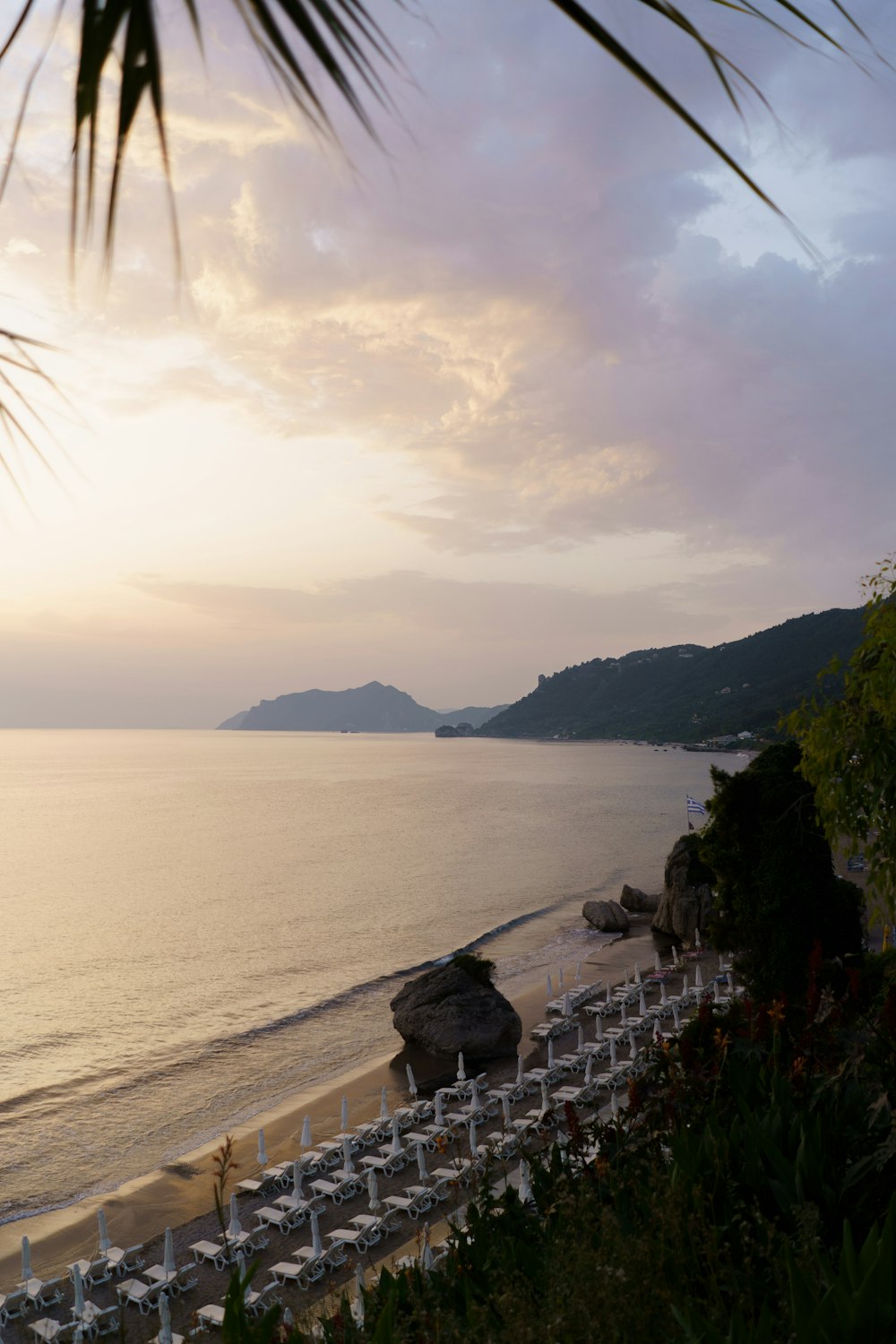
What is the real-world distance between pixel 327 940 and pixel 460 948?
6.42 m

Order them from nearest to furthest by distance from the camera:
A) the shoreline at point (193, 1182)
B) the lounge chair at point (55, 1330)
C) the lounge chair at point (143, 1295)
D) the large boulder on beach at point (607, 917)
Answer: the lounge chair at point (55, 1330), the lounge chair at point (143, 1295), the shoreline at point (193, 1182), the large boulder on beach at point (607, 917)

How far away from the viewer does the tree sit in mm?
17562

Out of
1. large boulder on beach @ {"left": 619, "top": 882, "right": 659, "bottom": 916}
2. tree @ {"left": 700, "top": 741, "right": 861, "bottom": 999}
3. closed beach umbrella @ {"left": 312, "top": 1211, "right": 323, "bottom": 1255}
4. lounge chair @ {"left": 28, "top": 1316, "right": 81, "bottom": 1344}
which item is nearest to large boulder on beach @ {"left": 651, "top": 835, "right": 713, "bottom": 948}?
large boulder on beach @ {"left": 619, "top": 882, "right": 659, "bottom": 916}

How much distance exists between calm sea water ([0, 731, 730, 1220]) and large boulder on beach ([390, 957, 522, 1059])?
233 cm

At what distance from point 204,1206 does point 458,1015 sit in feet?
30.3

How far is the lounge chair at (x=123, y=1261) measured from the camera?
14.8 m

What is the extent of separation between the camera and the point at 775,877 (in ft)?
58.3

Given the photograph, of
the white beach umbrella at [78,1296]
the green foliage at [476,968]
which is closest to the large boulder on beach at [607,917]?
the green foliage at [476,968]

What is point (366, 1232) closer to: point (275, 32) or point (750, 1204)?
point (750, 1204)

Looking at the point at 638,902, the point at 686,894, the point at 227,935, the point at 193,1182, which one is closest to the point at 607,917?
the point at 638,902

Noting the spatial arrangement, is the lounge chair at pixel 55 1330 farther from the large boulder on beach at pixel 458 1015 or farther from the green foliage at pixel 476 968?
the green foliage at pixel 476 968

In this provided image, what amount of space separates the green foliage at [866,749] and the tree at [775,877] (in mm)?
8279

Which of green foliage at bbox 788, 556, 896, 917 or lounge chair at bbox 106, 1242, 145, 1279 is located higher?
green foliage at bbox 788, 556, 896, 917

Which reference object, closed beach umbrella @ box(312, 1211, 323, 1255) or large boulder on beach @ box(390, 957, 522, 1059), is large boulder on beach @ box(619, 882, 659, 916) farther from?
closed beach umbrella @ box(312, 1211, 323, 1255)
